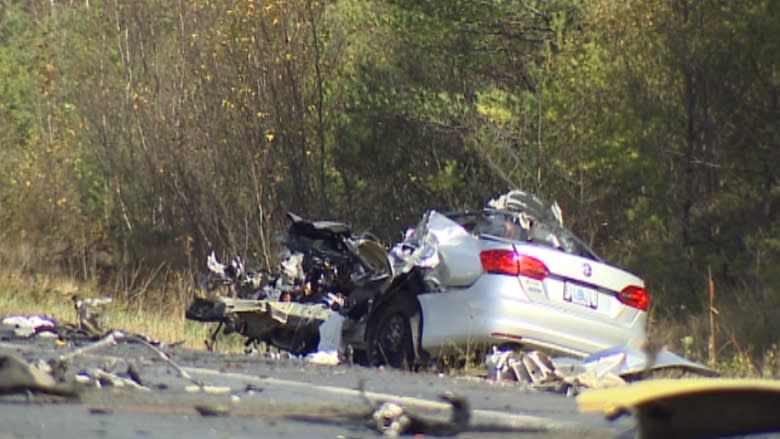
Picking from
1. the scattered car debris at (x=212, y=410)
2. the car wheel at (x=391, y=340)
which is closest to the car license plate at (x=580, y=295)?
the car wheel at (x=391, y=340)

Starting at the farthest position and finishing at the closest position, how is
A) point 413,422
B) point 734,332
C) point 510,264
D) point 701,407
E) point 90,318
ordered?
point 734,332, point 90,318, point 510,264, point 413,422, point 701,407

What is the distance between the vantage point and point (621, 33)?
2073cm

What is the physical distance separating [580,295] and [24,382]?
6.16 meters

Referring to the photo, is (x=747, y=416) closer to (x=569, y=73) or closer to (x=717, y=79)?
(x=717, y=79)

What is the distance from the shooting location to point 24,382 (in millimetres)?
6312

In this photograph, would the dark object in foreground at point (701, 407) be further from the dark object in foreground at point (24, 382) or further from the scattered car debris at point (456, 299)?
the scattered car debris at point (456, 299)

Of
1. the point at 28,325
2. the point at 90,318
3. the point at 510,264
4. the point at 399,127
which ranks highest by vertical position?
the point at 399,127

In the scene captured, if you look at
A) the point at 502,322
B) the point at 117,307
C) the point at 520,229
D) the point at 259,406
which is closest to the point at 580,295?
the point at 502,322

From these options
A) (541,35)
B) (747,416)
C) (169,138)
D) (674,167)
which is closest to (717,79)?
(674,167)

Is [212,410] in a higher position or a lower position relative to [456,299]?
lower

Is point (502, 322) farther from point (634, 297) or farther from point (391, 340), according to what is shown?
point (634, 297)

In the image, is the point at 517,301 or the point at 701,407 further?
the point at 517,301

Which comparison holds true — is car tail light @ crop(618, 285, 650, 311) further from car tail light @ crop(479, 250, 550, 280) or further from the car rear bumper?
car tail light @ crop(479, 250, 550, 280)

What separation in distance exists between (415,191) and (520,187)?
494 cm
